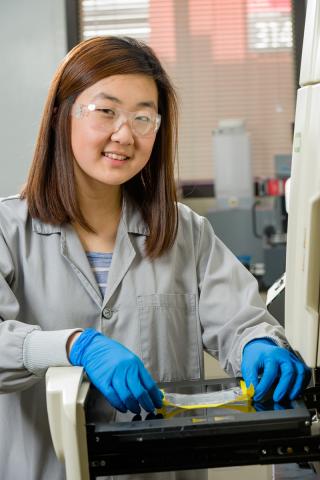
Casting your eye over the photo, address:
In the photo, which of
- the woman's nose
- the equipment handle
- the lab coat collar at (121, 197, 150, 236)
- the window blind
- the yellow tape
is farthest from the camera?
the window blind

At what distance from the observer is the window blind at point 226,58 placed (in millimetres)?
4191

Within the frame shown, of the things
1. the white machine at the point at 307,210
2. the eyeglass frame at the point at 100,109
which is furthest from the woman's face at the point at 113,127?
the white machine at the point at 307,210

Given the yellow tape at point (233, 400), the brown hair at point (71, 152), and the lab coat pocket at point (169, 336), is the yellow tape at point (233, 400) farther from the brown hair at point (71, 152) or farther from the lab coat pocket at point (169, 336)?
the brown hair at point (71, 152)

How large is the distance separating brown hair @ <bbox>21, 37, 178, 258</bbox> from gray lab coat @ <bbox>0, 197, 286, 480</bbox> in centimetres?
3

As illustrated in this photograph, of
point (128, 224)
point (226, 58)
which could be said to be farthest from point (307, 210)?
point (226, 58)

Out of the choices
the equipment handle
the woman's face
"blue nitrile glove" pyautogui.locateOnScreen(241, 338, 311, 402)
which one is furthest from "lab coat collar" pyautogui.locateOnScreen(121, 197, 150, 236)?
the equipment handle

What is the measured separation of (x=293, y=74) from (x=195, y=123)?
0.65 m

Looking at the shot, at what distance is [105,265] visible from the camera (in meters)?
1.35

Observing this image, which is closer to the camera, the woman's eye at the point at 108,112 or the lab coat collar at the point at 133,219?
the woman's eye at the point at 108,112

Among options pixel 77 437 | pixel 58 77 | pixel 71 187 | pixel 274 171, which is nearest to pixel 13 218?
pixel 71 187

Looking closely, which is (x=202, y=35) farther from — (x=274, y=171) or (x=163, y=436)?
(x=163, y=436)

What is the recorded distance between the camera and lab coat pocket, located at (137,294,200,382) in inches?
52.2

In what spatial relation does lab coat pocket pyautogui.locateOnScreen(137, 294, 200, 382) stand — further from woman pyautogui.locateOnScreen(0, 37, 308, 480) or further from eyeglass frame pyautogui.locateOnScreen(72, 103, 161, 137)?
eyeglass frame pyautogui.locateOnScreen(72, 103, 161, 137)

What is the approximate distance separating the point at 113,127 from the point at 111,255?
26cm
